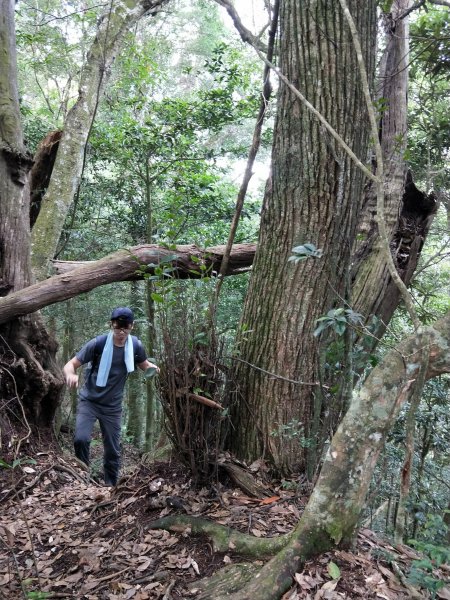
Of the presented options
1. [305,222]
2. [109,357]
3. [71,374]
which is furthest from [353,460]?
[109,357]

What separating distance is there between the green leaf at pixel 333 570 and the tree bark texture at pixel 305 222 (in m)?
1.02

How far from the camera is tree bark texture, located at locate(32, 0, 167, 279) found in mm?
6266

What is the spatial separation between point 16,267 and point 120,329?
1.72 metres

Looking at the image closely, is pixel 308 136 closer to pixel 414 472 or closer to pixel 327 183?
pixel 327 183

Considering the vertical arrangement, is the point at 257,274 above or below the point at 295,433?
above

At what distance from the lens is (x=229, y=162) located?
35.6 feet

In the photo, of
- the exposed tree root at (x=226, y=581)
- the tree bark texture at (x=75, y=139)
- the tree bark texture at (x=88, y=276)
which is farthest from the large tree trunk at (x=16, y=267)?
the exposed tree root at (x=226, y=581)

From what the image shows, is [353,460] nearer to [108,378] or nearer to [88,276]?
[108,378]

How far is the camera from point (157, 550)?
2.73 m

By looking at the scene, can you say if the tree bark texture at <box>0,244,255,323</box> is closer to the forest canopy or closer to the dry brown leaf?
the forest canopy

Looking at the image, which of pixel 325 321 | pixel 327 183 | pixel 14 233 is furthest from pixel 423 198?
pixel 14 233

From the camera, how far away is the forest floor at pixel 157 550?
223cm

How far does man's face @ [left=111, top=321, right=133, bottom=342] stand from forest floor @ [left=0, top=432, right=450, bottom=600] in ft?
4.09

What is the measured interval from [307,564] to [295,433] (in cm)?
86
